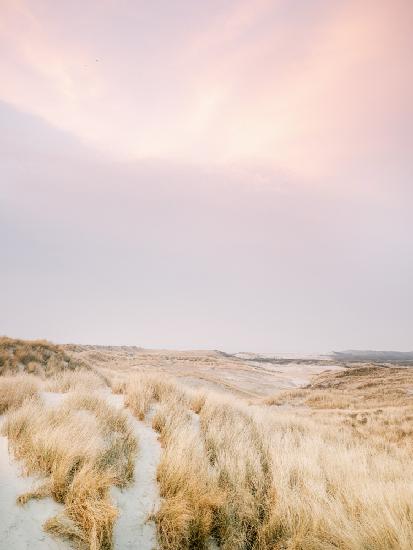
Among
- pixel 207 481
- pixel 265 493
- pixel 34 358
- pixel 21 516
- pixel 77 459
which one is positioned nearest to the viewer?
pixel 21 516

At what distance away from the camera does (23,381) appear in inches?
312

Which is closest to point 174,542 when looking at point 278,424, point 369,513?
point 369,513

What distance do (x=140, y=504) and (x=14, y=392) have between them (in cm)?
425

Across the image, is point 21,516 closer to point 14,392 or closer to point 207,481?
point 207,481

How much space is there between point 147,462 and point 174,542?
165 centimetres

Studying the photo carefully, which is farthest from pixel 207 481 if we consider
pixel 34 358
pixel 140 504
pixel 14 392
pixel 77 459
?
pixel 34 358

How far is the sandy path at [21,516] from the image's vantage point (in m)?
3.17

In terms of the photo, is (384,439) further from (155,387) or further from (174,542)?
(174,542)

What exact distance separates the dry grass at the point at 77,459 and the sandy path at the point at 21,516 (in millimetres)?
89

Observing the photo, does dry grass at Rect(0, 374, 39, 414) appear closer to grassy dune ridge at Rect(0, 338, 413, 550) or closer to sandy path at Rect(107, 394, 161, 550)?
grassy dune ridge at Rect(0, 338, 413, 550)

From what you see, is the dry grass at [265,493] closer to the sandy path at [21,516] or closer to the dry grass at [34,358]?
the sandy path at [21,516]

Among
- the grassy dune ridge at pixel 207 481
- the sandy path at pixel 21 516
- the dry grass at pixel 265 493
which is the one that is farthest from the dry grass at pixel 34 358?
Answer: the sandy path at pixel 21 516

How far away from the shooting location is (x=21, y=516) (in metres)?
3.44

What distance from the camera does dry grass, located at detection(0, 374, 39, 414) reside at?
6.39 metres
